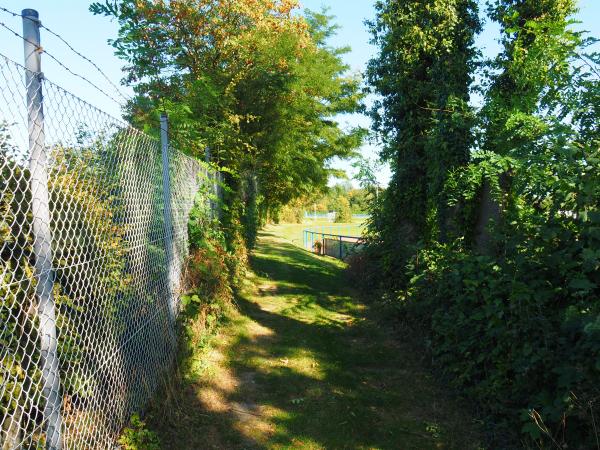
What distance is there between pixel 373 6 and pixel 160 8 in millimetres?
5337

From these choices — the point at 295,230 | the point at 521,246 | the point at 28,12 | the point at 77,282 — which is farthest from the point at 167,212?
the point at 295,230

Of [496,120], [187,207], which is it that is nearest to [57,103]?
[187,207]

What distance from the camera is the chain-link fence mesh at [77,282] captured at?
215cm

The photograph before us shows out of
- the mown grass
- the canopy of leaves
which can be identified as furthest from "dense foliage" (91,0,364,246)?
the mown grass

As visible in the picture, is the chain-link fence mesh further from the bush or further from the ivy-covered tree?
the ivy-covered tree

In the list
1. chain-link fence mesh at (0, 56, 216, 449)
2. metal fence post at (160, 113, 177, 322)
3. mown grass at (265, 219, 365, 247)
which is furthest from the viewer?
mown grass at (265, 219, 365, 247)

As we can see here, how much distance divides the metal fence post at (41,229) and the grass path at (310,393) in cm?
179

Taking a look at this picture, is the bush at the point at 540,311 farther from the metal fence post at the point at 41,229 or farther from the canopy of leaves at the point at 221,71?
the canopy of leaves at the point at 221,71

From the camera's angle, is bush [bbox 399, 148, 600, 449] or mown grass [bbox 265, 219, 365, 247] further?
mown grass [bbox 265, 219, 365, 247]

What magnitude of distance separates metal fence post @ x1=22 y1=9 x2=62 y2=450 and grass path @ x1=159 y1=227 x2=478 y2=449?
1.79 meters

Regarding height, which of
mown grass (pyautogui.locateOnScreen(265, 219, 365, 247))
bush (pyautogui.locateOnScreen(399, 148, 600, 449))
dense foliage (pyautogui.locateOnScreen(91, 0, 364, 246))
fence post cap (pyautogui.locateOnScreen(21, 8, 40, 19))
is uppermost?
dense foliage (pyautogui.locateOnScreen(91, 0, 364, 246))

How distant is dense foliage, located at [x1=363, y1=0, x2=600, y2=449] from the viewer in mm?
3441

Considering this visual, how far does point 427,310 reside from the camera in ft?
21.5

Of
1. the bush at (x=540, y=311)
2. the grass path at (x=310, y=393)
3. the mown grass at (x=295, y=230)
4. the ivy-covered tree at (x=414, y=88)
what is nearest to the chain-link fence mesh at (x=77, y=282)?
the grass path at (x=310, y=393)
